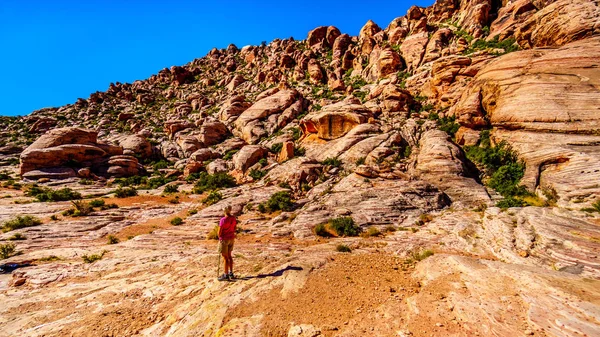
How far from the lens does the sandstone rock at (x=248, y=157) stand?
36.8 m

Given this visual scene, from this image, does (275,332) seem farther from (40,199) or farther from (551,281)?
(40,199)

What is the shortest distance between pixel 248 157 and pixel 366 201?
21.6 metres

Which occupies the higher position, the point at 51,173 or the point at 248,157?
the point at 248,157

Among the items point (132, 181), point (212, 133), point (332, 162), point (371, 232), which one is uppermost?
point (212, 133)

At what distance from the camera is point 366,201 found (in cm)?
2047

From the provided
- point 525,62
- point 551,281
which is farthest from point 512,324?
point 525,62

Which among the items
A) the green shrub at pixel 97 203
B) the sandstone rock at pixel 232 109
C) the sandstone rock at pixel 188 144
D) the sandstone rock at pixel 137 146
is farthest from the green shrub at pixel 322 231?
the sandstone rock at pixel 232 109

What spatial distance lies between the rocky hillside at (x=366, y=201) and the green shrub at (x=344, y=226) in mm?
99

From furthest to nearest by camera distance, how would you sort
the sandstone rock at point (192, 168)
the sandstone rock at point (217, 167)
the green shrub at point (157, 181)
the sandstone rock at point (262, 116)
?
the sandstone rock at point (262, 116), the sandstone rock at point (192, 168), the sandstone rock at point (217, 167), the green shrub at point (157, 181)

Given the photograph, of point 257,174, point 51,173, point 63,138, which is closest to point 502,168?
point 257,174

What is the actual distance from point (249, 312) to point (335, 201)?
47.6 feet

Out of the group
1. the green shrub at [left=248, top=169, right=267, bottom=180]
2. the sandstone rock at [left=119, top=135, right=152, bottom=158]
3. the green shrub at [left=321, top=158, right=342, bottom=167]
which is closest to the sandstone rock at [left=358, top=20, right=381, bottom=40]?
the green shrub at [left=321, top=158, right=342, bottom=167]

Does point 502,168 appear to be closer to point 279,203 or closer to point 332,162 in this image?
point 332,162

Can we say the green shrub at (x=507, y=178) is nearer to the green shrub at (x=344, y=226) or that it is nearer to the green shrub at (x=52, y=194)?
the green shrub at (x=344, y=226)
